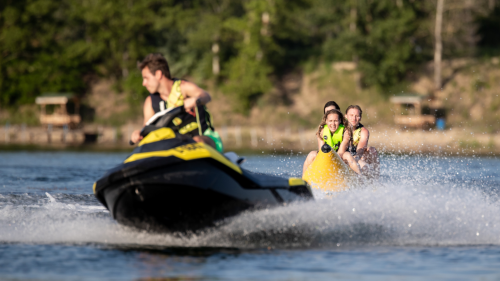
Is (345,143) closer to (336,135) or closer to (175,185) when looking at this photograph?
(336,135)

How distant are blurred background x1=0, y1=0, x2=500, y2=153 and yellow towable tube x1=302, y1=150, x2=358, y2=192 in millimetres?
22488

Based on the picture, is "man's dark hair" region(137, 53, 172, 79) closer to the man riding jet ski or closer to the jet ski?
the man riding jet ski

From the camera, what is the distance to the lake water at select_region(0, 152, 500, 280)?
530 cm

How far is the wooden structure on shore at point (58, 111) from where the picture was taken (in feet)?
133

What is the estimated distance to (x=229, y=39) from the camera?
43.4 m

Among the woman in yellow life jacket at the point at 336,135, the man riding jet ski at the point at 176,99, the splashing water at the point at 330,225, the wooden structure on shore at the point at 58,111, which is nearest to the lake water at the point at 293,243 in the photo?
the splashing water at the point at 330,225

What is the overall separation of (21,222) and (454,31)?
3605 centimetres

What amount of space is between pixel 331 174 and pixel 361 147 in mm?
1071

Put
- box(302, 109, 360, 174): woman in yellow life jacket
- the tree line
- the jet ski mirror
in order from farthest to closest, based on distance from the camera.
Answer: the tree line
box(302, 109, 360, 174): woman in yellow life jacket
the jet ski mirror

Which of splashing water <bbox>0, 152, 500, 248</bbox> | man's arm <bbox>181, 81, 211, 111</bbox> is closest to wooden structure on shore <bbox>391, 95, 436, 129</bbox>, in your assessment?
splashing water <bbox>0, 152, 500, 248</bbox>

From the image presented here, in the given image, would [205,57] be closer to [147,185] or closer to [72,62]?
[72,62]

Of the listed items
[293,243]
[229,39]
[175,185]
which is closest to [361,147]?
[293,243]

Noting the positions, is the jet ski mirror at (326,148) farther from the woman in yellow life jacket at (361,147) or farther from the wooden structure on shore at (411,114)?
the wooden structure on shore at (411,114)

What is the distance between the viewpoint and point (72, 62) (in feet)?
146
